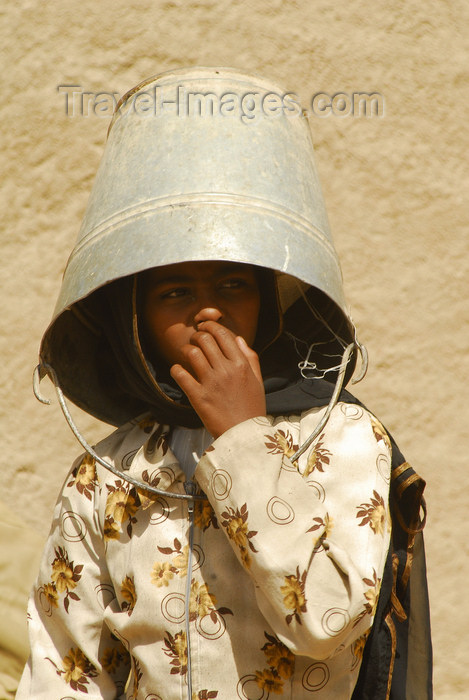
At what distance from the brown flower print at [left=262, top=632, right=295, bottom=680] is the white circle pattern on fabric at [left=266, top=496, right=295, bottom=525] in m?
0.24

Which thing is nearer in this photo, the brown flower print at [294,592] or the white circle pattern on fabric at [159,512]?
the brown flower print at [294,592]

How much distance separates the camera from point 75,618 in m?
1.50

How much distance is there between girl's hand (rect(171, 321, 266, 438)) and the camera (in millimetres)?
1345

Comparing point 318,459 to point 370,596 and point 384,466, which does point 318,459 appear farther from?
point 370,596

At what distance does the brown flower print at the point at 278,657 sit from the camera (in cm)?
136

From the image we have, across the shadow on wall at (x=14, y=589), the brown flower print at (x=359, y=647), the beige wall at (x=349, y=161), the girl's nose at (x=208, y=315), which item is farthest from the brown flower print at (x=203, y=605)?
the beige wall at (x=349, y=161)

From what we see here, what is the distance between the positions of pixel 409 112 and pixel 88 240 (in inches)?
62.2

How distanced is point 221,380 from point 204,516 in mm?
239

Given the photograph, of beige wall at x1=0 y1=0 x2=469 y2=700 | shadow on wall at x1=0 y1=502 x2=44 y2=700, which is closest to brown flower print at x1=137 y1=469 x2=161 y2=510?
shadow on wall at x1=0 y1=502 x2=44 y2=700

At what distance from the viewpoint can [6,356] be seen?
2607 millimetres

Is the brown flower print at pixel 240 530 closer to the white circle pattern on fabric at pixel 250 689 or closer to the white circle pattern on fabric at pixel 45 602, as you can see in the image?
the white circle pattern on fabric at pixel 250 689

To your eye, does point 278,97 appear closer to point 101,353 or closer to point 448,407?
point 101,353

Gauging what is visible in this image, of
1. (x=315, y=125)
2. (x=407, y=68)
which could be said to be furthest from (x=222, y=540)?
(x=407, y=68)

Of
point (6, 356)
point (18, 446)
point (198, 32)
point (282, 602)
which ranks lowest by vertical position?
point (18, 446)
